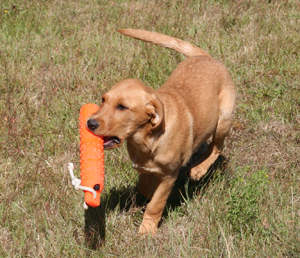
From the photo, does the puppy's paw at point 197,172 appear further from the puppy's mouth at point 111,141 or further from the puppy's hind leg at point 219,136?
the puppy's mouth at point 111,141

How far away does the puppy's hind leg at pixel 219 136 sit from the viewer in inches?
163

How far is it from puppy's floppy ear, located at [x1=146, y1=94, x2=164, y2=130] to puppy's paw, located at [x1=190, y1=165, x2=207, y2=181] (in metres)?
1.22

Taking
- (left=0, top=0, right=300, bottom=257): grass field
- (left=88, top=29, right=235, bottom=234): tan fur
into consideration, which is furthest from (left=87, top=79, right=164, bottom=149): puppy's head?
(left=0, top=0, right=300, bottom=257): grass field

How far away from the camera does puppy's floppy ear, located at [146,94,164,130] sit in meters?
3.05

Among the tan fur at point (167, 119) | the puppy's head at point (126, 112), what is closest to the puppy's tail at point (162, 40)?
the tan fur at point (167, 119)

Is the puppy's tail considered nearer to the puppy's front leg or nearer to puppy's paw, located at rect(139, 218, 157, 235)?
the puppy's front leg

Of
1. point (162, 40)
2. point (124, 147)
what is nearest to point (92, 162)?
point (124, 147)

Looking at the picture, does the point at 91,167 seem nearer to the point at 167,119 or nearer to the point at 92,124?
the point at 92,124

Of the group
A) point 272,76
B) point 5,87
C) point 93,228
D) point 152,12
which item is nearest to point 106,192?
point 93,228

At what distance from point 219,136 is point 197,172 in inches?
16.9

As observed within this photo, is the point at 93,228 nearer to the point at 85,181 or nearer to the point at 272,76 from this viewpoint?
the point at 85,181

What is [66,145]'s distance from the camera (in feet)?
14.0

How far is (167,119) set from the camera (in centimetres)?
331

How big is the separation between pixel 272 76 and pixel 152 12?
90.2 inches
